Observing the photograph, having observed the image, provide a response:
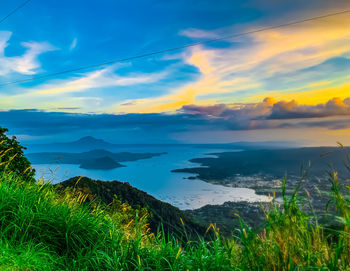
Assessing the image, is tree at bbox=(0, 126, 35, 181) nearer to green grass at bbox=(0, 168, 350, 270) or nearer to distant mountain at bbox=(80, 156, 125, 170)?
green grass at bbox=(0, 168, 350, 270)

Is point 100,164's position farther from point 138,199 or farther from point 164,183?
point 138,199

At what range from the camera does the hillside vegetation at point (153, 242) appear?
8.00 ft

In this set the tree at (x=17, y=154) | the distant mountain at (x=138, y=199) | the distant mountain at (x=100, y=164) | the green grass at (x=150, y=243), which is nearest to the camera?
the green grass at (x=150, y=243)

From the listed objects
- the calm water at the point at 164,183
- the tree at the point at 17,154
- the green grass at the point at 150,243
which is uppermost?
the tree at the point at 17,154

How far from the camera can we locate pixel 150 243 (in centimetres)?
376

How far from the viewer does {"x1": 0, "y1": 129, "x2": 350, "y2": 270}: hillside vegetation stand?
8.00 ft

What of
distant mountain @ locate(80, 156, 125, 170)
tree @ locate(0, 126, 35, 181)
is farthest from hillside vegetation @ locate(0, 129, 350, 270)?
Result: distant mountain @ locate(80, 156, 125, 170)

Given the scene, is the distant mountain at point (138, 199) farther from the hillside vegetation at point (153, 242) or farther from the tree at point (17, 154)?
the hillside vegetation at point (153, 242)

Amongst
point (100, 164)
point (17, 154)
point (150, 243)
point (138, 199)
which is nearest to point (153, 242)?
point (150, 243)

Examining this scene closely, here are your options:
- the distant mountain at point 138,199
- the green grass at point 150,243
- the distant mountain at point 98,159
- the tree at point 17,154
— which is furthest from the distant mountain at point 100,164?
the green grass at point 150,243

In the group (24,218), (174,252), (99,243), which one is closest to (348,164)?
(174,252)

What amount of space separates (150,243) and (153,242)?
0.14 metres

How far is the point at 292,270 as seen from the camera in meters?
2.29

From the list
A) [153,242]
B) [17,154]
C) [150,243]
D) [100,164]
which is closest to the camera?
[150,243]
